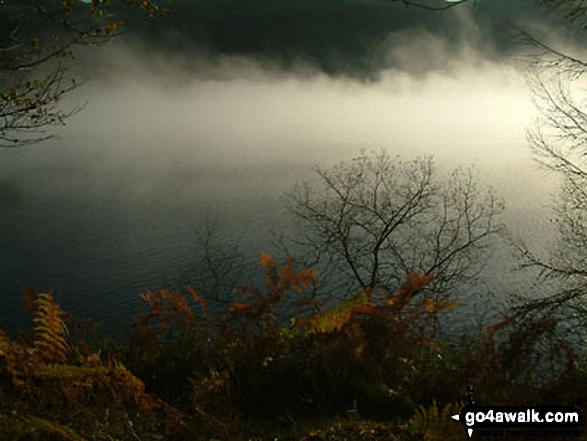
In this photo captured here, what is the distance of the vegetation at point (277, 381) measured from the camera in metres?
4.30

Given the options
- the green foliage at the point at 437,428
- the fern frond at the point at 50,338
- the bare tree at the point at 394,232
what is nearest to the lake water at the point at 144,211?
the bare tree at the point at 394,232

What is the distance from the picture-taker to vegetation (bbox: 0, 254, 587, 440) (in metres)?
4.30

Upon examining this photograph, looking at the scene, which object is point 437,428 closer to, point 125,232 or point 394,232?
point 394,232

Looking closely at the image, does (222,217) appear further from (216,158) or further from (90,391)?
(216,158)

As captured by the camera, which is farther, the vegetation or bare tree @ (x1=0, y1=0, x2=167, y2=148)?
bare tree @ (x1=0, y1=0, x2=167, y2=148)

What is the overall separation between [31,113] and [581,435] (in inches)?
247

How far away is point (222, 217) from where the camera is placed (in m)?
35.3

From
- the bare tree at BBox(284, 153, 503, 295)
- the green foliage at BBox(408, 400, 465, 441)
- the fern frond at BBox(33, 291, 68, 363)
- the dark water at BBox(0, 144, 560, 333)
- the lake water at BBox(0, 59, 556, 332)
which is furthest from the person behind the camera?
the lake water at BBox(0, 59, 556, 332)

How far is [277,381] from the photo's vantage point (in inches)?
210

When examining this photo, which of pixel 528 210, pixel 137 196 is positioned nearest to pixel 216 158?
pixel 137 196

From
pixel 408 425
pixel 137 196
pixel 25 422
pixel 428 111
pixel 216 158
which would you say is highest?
pixel 428 111

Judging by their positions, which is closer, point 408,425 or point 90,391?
point 408,425

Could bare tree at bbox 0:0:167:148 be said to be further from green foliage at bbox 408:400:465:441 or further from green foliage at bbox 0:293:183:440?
green foliage at bbox 408:400:465:441

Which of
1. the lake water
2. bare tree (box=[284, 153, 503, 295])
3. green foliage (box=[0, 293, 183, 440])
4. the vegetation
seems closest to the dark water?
the lake water
